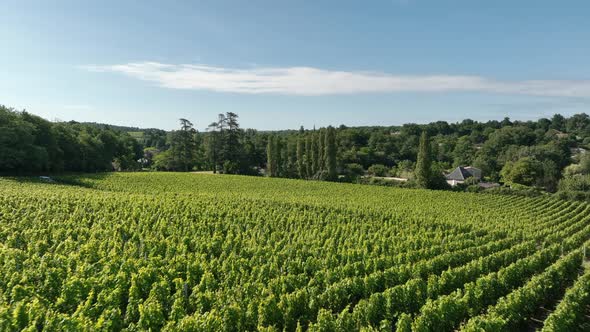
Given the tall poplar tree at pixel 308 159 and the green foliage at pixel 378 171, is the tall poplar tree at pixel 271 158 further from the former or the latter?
the green foliage at pixel 378 171

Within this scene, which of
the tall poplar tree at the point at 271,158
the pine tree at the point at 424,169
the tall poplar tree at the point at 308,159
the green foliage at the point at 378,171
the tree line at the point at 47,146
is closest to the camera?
the tree line at the point at 47,146

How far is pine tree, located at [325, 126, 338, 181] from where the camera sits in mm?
59375

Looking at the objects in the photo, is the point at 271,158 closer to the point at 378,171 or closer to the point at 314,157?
the point at 314,157

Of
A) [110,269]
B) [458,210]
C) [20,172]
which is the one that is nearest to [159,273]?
[110,269]

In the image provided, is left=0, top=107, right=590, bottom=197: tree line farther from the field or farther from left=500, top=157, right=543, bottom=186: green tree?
the field

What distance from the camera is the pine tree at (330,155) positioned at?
59.4 meters

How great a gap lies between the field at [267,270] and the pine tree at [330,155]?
98.4 feet

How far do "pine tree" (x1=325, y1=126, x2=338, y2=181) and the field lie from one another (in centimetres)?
3001

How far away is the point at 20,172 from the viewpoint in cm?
4353

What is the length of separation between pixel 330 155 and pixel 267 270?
47386 millimetres

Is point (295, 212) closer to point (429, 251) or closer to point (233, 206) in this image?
point (233, 206)

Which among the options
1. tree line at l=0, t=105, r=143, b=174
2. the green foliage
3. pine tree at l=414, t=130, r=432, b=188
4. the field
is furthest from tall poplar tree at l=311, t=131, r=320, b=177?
tree line at l=0, t=105, r=143, b=174

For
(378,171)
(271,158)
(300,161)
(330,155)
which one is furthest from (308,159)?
(378,171)

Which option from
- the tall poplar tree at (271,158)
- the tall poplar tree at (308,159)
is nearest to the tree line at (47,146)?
the tall poplar tree at (271,158)
